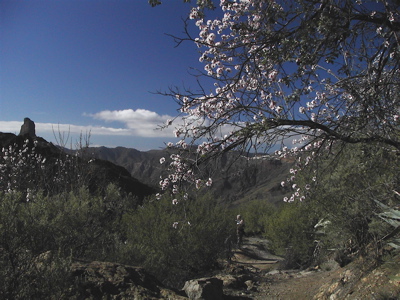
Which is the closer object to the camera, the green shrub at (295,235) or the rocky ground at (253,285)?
the rocky ground at (253,285)

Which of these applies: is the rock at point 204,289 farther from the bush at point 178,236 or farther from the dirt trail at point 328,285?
the bush at point 178,236

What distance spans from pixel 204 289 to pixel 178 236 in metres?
4.73

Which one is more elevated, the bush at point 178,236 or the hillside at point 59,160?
the hillside at point 59,160

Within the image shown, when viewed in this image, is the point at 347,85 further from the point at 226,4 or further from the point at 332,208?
the point at 332,208

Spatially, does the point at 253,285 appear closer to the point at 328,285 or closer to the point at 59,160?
the point at 328,285

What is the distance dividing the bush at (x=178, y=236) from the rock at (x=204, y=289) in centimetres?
289

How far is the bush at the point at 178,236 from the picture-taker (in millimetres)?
10984

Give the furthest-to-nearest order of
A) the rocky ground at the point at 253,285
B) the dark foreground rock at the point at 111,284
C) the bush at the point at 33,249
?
the rocky ground at the point at 253,285 → the dark foreground rock at the point at 111,284 → the bush at the point at 33,249

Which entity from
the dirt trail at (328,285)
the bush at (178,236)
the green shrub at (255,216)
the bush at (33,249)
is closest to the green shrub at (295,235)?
the dirt trail at (328,285)

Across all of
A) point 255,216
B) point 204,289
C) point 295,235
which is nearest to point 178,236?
point 204,289

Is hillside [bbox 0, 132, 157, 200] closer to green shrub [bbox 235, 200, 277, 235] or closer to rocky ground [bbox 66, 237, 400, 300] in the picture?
rocky ground [bbox 66, 237, 400, 300]

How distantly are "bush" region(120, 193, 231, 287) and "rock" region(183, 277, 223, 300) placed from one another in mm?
2887

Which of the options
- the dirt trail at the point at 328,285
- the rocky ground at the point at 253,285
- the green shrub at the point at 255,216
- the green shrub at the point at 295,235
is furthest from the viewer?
the green shrub at the point at 255,216

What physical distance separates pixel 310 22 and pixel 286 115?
1.33 meters
